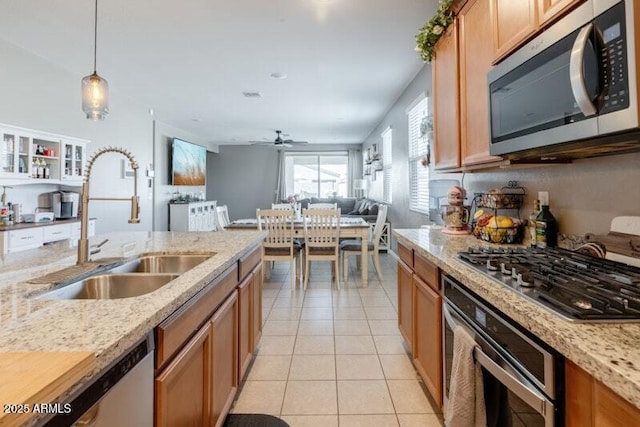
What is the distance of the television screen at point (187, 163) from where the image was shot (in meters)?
7.25

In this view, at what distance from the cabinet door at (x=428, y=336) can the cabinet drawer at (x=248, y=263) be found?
103 cm

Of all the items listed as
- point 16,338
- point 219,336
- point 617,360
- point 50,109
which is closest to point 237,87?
point 50,109

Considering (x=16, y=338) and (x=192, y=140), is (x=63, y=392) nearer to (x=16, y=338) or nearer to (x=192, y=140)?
(x=16, y=338)

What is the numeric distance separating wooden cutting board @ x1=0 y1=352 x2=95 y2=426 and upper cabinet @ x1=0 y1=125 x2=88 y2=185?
3706 mm

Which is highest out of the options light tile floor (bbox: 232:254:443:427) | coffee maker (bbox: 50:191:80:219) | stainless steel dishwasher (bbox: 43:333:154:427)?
coffee maker (bbox: 50:191:80:219)

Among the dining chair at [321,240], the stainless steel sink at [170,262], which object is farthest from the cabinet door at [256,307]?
the dining chair at [321,240]

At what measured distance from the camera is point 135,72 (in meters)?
4.17

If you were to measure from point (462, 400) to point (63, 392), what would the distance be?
46.2 inches

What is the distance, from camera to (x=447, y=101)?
2252 millimetres

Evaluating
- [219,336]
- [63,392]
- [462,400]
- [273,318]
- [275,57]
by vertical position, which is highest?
[275,57]

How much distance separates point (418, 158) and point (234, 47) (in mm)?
2602

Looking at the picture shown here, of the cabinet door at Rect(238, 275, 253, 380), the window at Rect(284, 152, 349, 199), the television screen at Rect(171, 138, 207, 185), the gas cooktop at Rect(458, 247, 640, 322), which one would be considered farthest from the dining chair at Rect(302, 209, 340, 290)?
the window at Rect(284, 152, 349, 199)

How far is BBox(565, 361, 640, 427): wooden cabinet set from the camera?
1.96ft

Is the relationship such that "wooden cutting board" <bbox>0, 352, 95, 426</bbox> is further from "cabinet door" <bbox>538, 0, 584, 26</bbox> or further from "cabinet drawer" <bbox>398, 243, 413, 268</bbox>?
"cabinet drawer" <bbox>398, 243, 413, 268</bbox>
